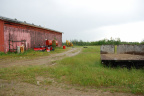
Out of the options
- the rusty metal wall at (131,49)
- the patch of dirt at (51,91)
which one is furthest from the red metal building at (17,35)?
the rusty metal wall at (131,49)

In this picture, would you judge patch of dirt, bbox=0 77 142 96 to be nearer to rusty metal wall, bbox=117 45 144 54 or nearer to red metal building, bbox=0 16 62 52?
rusty metal wall, bbox=117 45 144 54

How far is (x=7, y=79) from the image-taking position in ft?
12.5

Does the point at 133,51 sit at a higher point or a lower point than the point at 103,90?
higher

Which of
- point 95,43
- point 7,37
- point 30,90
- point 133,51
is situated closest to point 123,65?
point 133,51

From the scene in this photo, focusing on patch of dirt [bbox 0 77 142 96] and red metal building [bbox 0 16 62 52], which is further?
red metal building [bbox 0 16 62 52]

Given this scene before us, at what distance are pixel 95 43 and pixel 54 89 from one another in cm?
4379

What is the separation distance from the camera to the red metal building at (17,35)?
1139 centimetres

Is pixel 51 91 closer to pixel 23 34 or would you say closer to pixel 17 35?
pixel 17 35

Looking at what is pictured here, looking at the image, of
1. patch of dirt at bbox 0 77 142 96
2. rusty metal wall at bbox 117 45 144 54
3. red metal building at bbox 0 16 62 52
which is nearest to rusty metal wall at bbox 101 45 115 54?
rusty metal wall at bbox 117 45 144 54

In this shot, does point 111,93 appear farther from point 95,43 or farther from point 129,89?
point 95,43

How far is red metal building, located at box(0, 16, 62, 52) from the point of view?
11391 mm

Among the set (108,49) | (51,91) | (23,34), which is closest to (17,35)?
(23,34)

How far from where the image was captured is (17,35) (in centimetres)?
1340

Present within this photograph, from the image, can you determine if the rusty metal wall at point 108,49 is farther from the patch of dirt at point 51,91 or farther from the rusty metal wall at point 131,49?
the patch of dirt at point 51,91
